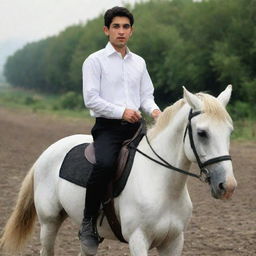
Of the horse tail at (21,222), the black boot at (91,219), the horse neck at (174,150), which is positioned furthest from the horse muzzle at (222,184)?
the horse tail at (21,222)

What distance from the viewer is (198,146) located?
4.01 metres

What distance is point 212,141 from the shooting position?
3.91 metres

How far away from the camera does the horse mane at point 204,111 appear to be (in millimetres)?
3947

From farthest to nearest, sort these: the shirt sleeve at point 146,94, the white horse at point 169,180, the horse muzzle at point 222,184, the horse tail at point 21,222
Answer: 1. the horse tail at point 21,222
2. the shirt sleeve at point 146,94
3. the white horse at point 169,180
4. the horse muzzle at point 222,184

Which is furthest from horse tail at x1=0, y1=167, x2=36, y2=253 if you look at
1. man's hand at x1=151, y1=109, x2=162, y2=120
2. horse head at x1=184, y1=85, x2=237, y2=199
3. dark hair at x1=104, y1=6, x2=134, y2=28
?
horse head at x1=184, y1=85, x2=237, y2=199

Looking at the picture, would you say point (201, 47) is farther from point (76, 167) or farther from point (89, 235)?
point (89, 235)

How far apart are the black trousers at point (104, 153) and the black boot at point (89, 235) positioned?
0.06 m

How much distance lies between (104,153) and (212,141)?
1126mm

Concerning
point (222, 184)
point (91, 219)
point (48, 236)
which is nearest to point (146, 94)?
point (91, 219)

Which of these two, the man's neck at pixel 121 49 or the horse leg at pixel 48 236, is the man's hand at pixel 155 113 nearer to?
the man's neck at pixel 121 49

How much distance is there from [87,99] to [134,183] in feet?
2.78

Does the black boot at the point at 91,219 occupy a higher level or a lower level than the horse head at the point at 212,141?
lower

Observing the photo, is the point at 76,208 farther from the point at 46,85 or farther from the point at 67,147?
the point at 46,85

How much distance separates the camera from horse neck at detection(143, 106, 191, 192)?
4.33 m
